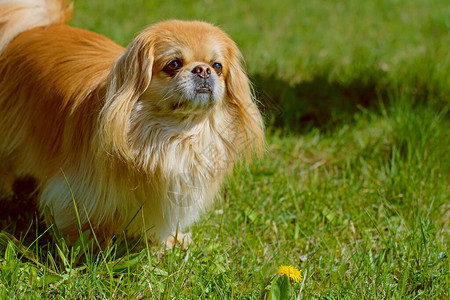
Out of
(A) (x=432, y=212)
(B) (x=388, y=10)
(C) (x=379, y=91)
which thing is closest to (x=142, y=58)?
(A) (x=432, y=212)

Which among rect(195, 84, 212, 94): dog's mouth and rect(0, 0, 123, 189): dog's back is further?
rect(0, 0, 123, 189): dog's back

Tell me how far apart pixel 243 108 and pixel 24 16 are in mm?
1345

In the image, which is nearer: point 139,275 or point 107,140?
point 107,140

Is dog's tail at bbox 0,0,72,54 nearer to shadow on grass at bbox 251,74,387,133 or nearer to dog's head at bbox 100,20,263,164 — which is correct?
dog's head at bbox 100,20,263,164

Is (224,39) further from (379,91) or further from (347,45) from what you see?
(347,45)

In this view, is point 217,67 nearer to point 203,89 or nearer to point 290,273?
point 203,89

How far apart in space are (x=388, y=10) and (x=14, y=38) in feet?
16.6

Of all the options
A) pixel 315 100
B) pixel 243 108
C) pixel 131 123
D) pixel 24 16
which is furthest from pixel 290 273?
pixel 315 100

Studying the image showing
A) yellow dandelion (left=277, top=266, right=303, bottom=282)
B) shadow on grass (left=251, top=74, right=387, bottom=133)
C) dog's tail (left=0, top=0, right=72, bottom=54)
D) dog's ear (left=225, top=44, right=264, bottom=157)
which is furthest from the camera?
shadow on grass (left=251, top=74, right=387, bottom=133)

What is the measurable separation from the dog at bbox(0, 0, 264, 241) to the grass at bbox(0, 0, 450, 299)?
19 centimetres

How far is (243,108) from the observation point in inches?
99.2

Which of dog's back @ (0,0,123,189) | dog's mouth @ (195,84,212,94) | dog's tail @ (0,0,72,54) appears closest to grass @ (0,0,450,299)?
dog's back @ (0,0,123,189)

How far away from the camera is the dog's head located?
220 centimetres

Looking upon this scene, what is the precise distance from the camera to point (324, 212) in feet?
9.82
